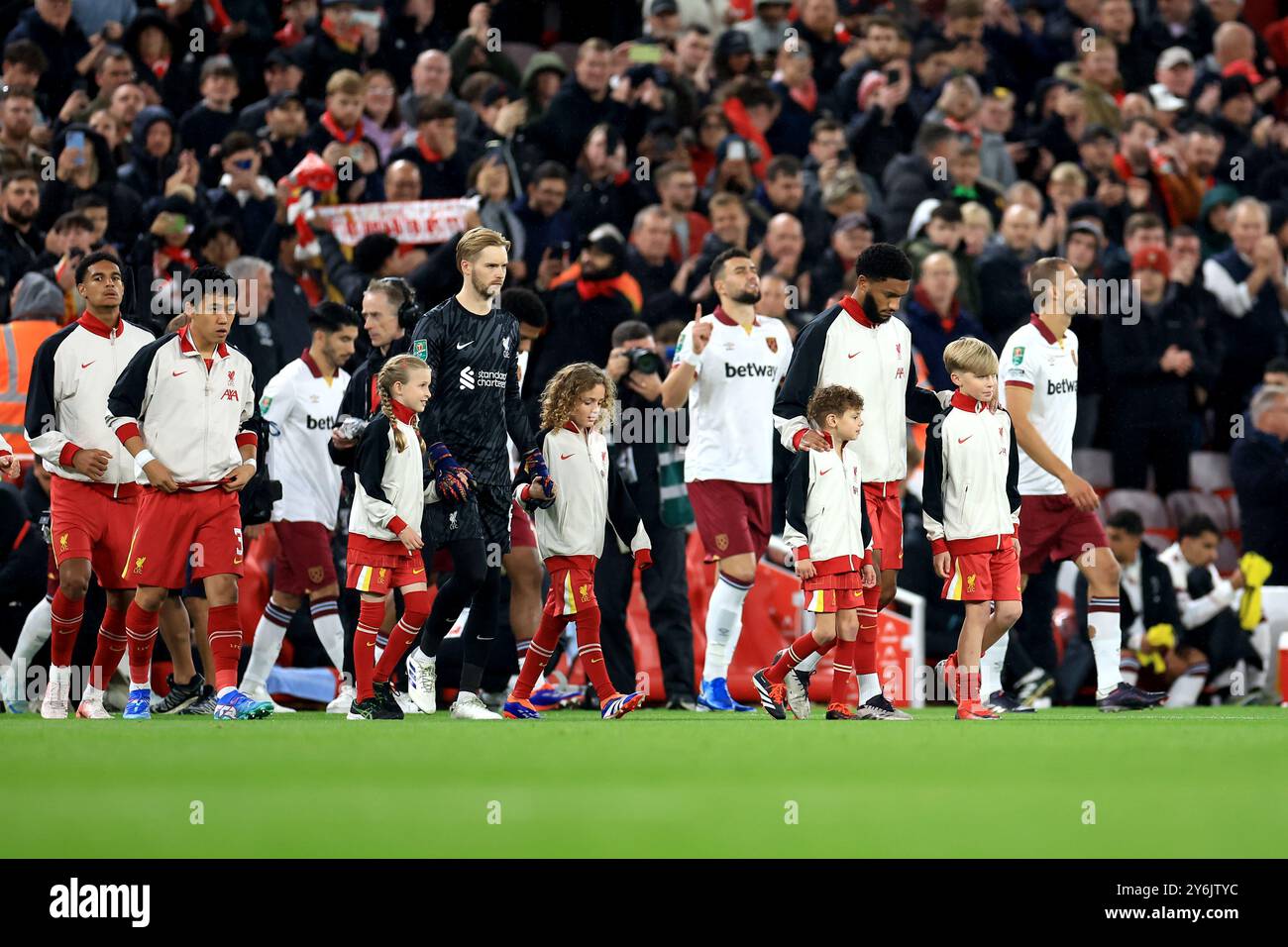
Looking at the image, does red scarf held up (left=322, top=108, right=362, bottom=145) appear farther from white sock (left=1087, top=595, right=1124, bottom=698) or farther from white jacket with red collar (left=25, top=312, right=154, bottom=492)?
white sock (left=1087, top=595, right=1124, bottom=698)

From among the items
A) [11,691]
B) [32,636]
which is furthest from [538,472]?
[11,691]

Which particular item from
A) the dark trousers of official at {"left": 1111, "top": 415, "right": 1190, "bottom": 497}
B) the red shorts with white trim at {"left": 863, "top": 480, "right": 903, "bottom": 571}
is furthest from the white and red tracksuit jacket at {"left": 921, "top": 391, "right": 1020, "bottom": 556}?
the dark trousers of official at {"left": 1111, "top": 415, "right": 1190, "bottom": 497}

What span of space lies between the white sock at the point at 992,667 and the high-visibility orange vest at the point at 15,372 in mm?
5970

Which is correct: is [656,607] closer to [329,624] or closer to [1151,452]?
[329,624]

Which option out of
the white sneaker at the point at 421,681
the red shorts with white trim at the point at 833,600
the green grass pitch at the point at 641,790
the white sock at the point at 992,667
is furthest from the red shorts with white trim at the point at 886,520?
the white sneaker at the point at 421,681

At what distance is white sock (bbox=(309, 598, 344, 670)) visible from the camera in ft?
40.3

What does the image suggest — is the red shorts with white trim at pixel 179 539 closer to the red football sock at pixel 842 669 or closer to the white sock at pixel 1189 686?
the red football sock at pixel 842 669

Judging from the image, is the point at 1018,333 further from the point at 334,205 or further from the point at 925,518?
the point at 334,205

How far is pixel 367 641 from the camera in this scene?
35.2 feet

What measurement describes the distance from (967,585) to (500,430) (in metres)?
2.60

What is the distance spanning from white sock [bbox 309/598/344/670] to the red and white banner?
12.2 feet

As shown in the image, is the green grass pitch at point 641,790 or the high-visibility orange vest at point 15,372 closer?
the green grass pitch at point 641,790

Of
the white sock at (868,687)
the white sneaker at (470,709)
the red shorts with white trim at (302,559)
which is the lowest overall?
the white sneaker at (470,709)

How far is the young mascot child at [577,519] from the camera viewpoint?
10703mm
